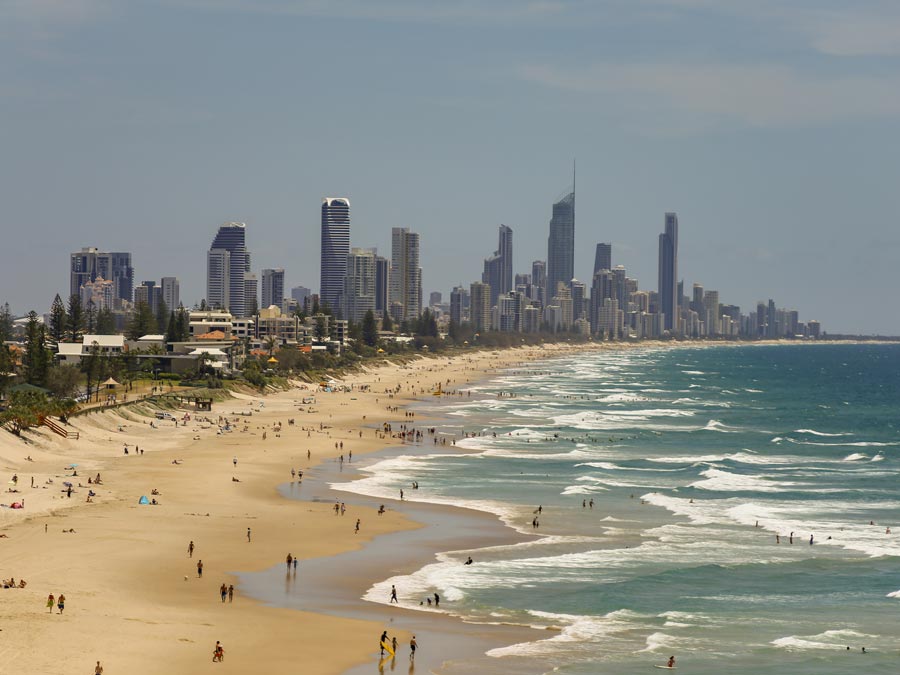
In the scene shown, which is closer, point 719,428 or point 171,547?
point 171,547

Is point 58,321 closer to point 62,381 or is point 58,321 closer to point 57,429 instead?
point 62,381

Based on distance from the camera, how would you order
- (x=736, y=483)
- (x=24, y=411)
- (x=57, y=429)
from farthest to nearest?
1. (x=57, y=429)
2. (x=736, y=483)
3. (x=24, y=411)

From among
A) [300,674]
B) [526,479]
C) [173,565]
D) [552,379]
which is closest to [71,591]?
[173,565]

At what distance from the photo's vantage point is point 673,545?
52250 mm

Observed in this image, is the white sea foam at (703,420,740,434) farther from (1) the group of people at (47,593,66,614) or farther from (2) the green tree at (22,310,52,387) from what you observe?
(1) the group of people at (47,593,66,614)

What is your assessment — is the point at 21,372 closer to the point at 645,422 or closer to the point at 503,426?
the point at 503,426

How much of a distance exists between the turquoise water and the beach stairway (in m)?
20.7

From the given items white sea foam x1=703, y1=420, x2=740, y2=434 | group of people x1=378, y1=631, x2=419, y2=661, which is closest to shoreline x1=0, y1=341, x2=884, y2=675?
group of people x1=378, y1=631, x2=419, y2=661

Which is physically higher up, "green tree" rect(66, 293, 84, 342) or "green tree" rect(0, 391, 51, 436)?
"green tree" rect(66, 293, 84, 342)

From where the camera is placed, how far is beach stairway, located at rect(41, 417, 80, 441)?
7531 centimetres

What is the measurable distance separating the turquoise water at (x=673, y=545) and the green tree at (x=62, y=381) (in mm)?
31198

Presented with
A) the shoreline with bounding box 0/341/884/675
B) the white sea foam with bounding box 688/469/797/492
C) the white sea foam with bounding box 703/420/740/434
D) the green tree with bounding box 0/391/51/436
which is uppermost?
the green tree with bounding box 0/391/51/436

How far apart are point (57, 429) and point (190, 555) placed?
1288 inches

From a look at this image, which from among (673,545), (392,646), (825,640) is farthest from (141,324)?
(825,640)
